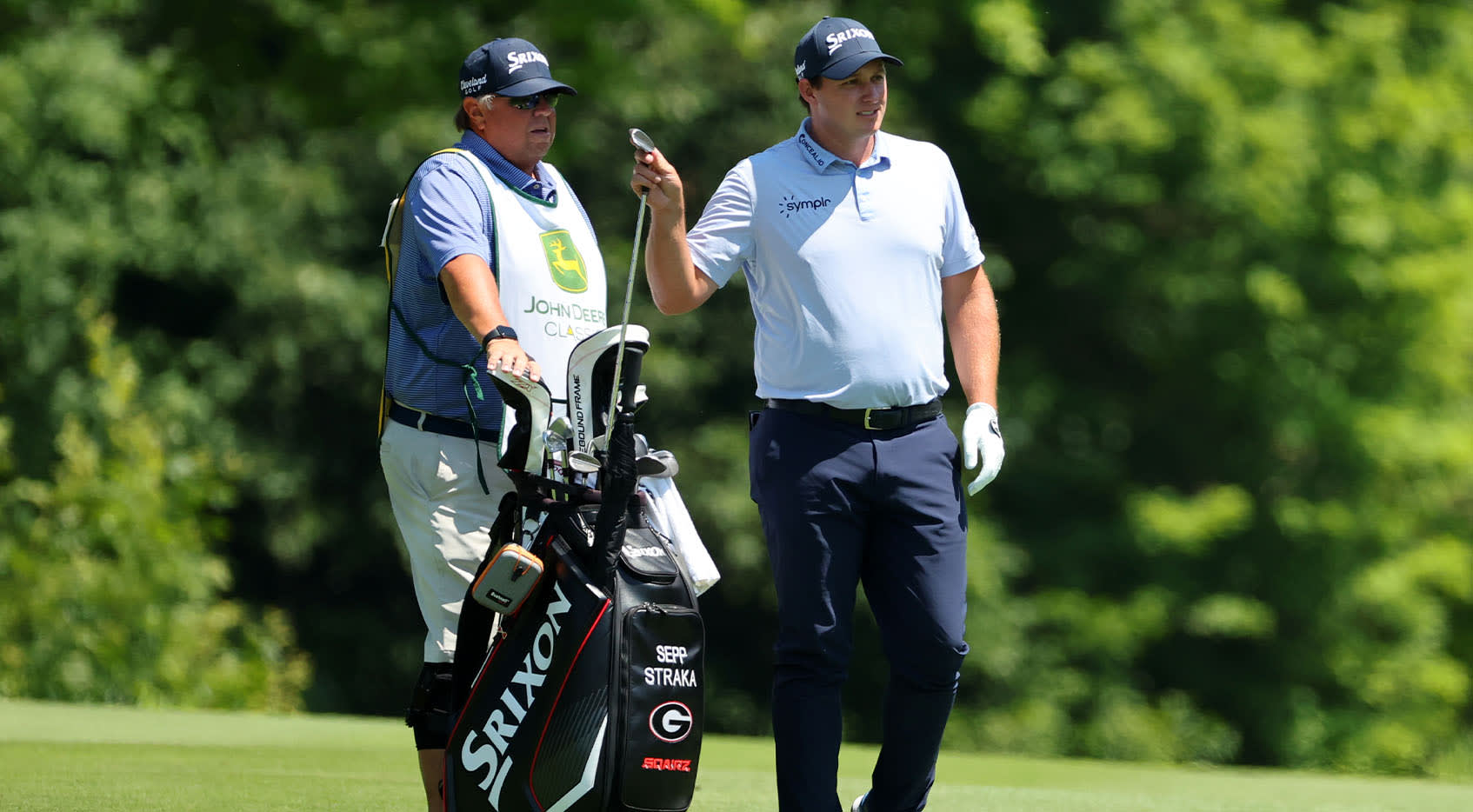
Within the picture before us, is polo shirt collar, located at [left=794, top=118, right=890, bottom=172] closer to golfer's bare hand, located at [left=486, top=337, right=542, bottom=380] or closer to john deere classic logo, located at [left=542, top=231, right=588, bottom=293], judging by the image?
john deere classic logo, located at [left=542, top=231, right=588, bottom=293]

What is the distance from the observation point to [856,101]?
13.3ft

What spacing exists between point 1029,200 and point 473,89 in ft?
40.2

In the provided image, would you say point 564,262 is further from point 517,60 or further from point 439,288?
point 517,60

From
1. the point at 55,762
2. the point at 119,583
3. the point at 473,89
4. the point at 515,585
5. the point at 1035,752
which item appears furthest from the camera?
the point at 1035,752

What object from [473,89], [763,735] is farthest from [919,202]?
[763,735]

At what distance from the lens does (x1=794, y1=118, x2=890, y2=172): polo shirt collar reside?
4090mm

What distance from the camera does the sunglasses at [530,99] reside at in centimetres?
406

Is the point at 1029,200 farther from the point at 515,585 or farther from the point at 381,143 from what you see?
the point at 515,585

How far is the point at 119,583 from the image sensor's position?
36.1ft

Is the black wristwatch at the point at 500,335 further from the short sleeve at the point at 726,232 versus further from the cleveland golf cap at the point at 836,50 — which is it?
the cleveland golf cap at the point at 836,50

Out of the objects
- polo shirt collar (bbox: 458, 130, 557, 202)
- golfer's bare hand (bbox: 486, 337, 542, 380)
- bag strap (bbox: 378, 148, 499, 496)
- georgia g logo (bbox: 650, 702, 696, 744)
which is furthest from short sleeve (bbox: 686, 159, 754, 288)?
georgia g logo (bbox: 650, 702, 696, 744)

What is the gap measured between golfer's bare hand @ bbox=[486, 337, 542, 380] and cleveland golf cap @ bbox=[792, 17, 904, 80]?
953 millimetres

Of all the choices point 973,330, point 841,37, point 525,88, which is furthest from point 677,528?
point 841,37

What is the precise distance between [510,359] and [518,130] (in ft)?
2.44
